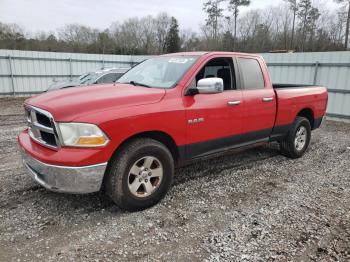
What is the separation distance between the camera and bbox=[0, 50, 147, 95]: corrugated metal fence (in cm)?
1505

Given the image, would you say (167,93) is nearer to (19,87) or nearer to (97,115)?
(97,115)

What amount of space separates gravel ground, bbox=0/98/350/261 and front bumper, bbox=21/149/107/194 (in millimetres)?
484

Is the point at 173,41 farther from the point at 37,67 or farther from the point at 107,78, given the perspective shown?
the point at 107,78

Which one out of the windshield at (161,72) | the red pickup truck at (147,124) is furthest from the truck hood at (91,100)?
the windshield at (161,72)

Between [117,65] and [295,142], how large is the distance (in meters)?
15.2

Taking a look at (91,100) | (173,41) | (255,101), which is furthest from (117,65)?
(173,41)

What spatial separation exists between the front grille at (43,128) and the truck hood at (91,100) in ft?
0.24

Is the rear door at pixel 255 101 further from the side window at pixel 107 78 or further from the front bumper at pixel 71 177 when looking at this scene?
the side window at pixel 107 78

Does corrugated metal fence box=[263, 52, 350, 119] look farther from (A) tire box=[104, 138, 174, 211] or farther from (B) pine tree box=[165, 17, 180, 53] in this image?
(B) pine tree box=[165, 17, 180, 53]

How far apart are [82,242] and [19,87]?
49.8ft

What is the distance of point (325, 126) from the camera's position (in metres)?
9.51

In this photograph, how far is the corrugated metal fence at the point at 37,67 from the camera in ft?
49.4

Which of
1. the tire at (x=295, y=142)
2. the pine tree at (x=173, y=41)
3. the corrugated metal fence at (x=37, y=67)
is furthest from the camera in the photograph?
the pine tree at (x=173, y=41)

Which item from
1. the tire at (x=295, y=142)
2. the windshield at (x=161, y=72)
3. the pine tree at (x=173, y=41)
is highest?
the pine tree at (x=173, y=41)
